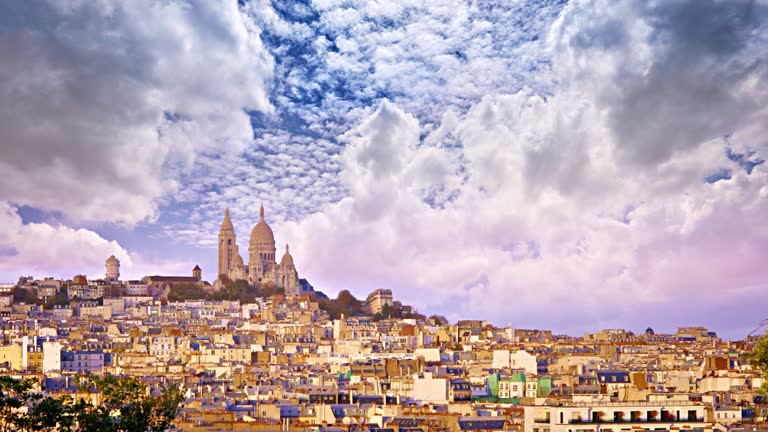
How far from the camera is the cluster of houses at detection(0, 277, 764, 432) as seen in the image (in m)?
50.3

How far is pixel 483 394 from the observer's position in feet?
239

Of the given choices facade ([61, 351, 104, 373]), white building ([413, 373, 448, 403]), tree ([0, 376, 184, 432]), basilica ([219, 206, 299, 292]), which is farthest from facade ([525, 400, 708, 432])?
basilica ([219, 206, 299, 292])

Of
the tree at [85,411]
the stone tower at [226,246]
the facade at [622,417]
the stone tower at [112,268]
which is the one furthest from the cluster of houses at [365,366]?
the stone tower at [226,246]

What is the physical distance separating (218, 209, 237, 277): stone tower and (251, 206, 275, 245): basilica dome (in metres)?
3.38

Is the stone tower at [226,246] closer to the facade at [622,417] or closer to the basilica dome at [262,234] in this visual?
the basilica dome at [262,234]

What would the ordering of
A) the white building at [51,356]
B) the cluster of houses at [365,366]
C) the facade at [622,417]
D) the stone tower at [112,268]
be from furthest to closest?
the stone tower at [112,268] → the white building at [51,356] → the cluster of houses at [365,366] → the facade at [622,417]

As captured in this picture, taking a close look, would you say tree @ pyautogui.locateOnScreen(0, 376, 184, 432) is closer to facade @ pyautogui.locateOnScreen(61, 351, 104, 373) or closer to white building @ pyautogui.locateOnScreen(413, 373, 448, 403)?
white building @ pyautogui.locateOnScreen(413, 373, 448, 403)

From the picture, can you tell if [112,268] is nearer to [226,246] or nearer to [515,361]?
[226,246]

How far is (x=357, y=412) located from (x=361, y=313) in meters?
90.6

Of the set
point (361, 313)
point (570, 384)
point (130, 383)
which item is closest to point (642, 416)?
point (130, 383)

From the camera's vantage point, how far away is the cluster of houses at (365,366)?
50312 mm

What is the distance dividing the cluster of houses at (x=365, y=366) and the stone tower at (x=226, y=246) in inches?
723

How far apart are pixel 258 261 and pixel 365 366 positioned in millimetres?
86098

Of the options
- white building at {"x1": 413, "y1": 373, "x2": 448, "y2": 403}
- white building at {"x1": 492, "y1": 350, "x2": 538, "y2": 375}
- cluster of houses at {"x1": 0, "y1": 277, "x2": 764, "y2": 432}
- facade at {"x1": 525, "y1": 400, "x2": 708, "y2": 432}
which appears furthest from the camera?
white building at {"x1": 492, "y1": 350, "x2": 538, "y2": 375}
